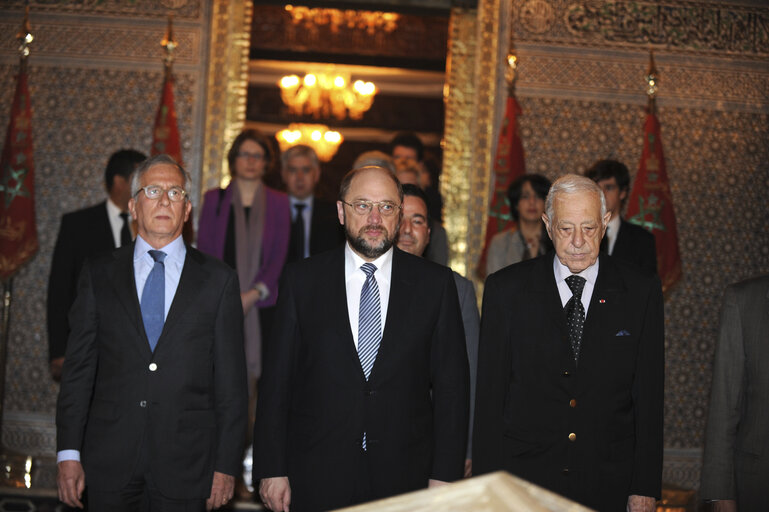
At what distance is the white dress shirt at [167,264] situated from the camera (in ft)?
10.2

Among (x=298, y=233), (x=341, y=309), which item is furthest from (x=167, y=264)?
(x=298, y=233)

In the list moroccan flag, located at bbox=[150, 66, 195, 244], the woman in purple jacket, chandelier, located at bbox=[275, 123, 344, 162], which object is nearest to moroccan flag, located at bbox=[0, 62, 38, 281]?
moroccan flag, located at bbox=[150, 66, 195, 244]

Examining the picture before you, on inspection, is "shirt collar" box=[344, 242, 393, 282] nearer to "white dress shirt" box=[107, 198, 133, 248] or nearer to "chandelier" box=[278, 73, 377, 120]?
"white dress shirt" box=[107, 198, 133, 248]

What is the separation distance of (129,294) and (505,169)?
11.9 feet

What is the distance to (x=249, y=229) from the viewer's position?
17.7ft

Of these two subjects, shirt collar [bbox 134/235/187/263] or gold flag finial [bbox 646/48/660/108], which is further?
gold flag finial [bbox 646/48/660/108]

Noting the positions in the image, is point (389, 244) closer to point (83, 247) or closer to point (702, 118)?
point (83, 247)

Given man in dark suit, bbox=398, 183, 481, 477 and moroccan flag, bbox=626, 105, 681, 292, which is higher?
moroccan flag, bbox=626, 105, 681, 292

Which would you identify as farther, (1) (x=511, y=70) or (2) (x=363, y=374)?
(1) (x=511, y=70)

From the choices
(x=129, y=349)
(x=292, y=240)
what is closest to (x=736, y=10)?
(x=292, y=240)

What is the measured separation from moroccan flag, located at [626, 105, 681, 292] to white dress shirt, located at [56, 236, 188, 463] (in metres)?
3.80

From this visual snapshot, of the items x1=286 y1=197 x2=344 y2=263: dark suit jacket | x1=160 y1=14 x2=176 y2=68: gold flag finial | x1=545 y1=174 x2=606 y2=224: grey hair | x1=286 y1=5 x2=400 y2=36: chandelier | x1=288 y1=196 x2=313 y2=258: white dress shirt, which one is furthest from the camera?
x1=286 y1=5 x2=400 y2=36: chandelier

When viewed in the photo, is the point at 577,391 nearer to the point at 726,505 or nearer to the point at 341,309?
the point at 726,505

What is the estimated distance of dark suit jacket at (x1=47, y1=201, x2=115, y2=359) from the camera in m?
4.81
